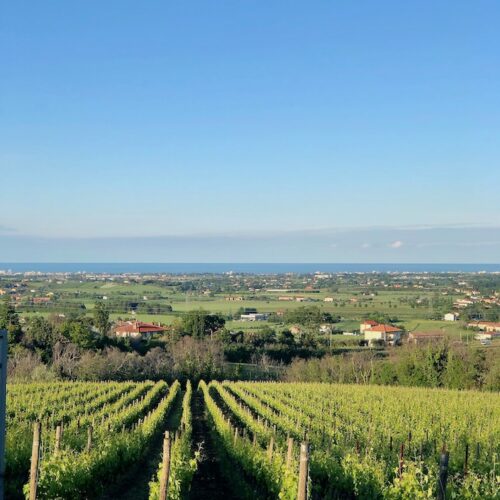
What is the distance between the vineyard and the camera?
8.50m

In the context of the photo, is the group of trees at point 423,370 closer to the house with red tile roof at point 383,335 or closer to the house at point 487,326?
the house with red tile roof at point 383,335

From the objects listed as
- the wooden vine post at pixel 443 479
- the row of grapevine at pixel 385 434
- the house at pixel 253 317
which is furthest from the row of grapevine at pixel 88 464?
the house at pixel 253 317

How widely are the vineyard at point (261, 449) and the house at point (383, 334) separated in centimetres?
3571

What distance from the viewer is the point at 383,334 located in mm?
65438

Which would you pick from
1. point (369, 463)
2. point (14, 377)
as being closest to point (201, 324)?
point (14, 377)

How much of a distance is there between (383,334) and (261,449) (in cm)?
5601

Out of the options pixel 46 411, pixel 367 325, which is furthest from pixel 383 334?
pixel 46 411

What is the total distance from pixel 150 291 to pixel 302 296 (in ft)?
118

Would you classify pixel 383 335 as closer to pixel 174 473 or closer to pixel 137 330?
pixel 137 330

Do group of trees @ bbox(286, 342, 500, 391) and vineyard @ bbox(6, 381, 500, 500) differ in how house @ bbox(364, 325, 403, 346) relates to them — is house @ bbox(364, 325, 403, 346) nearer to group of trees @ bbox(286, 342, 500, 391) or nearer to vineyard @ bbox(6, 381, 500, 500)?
group of trees @ bbox(286, 342, 500, 391)

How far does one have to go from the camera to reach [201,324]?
2373 inches

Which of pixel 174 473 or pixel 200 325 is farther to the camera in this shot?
pixel 200 325

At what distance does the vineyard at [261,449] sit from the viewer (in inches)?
335

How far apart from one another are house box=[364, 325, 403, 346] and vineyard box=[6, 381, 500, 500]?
1406 inches
